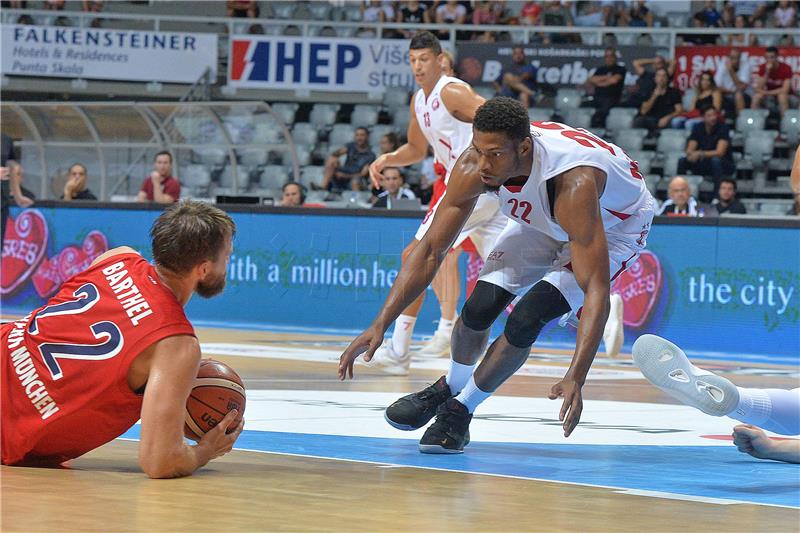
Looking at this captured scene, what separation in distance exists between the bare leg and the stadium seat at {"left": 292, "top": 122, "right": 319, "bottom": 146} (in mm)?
9149

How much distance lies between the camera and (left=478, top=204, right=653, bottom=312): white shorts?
18.9ft

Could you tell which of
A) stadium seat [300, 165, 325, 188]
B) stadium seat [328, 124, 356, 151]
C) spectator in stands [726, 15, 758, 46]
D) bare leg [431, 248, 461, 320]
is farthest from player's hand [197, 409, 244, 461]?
stadium seat [328, 124, 356, 151]

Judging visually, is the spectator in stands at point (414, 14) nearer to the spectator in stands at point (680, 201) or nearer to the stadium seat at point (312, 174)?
the stadium seat at point (312, 174)

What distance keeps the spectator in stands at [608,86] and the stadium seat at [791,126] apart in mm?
2260

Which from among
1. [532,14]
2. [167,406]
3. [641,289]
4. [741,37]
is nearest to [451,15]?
[532,14]

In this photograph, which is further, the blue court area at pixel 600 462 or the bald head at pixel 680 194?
the bald head at pixel 680 194

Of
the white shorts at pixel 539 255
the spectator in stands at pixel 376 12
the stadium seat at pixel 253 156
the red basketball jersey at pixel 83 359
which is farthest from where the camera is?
the spectator in stands at pixel 376 12

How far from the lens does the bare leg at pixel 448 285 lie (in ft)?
35.8

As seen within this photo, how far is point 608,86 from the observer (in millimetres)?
18516

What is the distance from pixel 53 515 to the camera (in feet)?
12.4

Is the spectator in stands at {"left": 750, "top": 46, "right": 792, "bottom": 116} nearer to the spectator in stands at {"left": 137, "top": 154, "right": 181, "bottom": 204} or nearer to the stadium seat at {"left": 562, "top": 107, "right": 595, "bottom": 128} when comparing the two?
the stadium seat at {"left": 562, "top": 107, "right": 595, "bottom": 128}

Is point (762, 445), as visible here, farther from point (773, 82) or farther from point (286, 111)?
point (286, 111)

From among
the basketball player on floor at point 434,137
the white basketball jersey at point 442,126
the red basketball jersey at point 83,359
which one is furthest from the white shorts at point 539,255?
the white basketball jersey at point 442,126

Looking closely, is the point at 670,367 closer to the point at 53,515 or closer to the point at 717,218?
the point at 53,515
